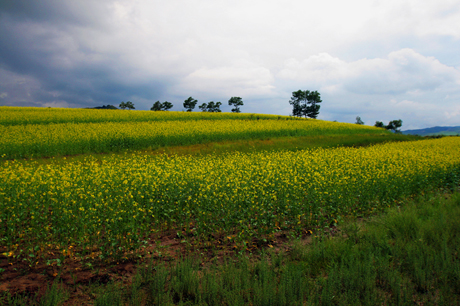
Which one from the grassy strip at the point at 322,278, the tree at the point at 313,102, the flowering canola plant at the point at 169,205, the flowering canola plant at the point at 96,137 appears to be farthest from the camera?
the tree at the point at 313,102

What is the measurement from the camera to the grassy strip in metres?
3.85

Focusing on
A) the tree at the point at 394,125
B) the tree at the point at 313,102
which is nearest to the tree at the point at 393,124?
the tree at the point at 394,125

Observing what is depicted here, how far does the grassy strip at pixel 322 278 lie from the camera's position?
12.6 feet

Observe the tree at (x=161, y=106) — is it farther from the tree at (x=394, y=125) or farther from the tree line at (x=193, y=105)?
the tree at (x=394, y=125)

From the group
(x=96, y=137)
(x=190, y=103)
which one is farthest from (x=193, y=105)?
(x=96, y=137)

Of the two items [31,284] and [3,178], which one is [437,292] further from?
[3,178]

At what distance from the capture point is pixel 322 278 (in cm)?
420

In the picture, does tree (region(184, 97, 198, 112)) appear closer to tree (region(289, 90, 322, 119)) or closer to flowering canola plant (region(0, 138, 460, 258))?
tree (region(289, 90, 322, 119))

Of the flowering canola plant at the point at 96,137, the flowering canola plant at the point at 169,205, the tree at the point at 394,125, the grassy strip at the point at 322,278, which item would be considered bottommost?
the grassy strip at the point at 322,278

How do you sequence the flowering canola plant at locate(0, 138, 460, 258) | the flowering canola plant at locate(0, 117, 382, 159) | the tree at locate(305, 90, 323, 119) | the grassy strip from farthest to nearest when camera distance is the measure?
the tree at locate(305, 90, 323, 119)
the flowering canola plant at locate(0, 117, 382, 159)
the flowering canola plant at locate(0, 138, 460, 258)
the grassy strip

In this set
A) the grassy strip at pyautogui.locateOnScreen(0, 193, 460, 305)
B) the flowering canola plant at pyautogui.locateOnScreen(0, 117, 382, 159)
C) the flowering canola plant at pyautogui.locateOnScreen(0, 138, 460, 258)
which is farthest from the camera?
the flowering canola plant at pyautogui.locateOnScreen(0, 117, 382, 159)

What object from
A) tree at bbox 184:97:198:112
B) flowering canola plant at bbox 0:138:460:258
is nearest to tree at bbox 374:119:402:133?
tree at bbox 184:97:198:112

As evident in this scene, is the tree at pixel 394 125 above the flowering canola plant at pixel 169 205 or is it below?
above

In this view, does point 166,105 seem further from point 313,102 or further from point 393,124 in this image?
point 393,124
